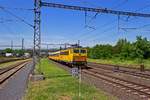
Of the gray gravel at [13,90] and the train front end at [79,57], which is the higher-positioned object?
the train front end at [79,57]

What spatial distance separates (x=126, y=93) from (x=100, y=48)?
285 feet

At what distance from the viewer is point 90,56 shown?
11644 centimetres

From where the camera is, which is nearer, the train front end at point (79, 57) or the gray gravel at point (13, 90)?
the gray gravel at point (13, 90)

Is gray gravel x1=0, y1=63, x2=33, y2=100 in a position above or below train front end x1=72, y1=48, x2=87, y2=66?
below

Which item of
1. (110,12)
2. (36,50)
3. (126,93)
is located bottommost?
(126,93)

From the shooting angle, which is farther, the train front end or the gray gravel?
the train front end

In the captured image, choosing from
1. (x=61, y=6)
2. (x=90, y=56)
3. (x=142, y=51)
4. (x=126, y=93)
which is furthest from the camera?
(x=90, y=56)

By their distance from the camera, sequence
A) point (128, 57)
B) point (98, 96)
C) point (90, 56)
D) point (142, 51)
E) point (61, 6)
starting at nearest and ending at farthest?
point (98, 96)
point (61, 6)
point (142, 51)
point (128, 57)
point (90, 56)

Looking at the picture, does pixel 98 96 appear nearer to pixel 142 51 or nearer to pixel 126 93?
pixel 126 93

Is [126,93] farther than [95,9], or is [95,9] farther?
[95,9]

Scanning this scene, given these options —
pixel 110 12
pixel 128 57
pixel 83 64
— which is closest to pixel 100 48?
pixel 128 57

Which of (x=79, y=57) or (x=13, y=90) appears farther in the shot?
(x=79, y=57)

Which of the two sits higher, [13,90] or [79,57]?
[79,57]

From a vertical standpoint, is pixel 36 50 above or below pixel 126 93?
above
